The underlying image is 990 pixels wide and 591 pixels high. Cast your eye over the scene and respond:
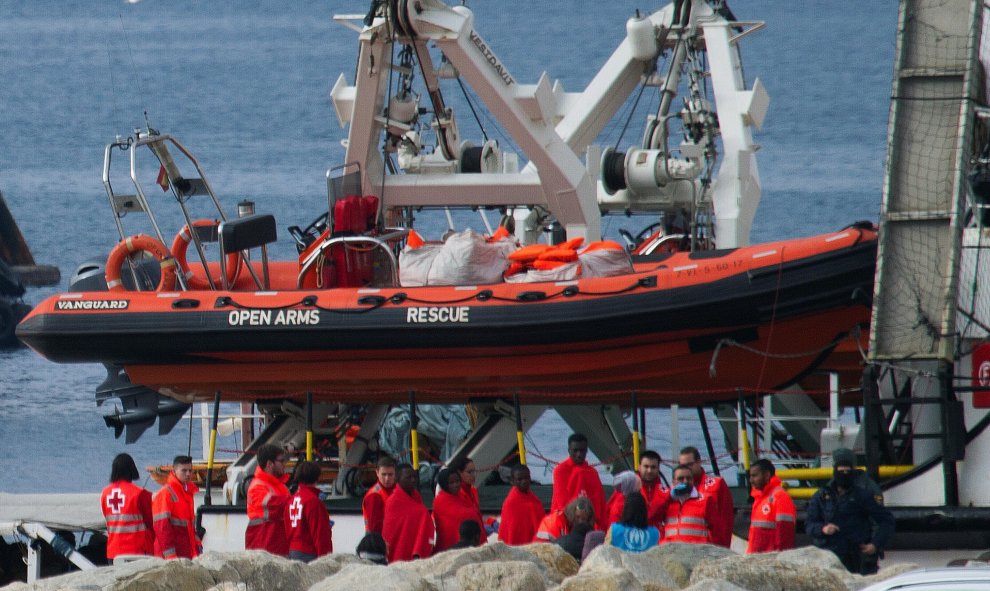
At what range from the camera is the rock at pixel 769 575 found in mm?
6219

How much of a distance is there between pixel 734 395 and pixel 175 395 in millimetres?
3312

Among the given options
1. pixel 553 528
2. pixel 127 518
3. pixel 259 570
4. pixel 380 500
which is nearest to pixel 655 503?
pixel 553 528

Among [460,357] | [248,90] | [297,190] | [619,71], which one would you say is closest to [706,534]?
[460,357]

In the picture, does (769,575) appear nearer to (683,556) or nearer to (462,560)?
(683,556)

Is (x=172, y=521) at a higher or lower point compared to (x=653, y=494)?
lower

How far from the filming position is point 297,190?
3688 centimetres

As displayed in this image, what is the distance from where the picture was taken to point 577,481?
8508 millimetres

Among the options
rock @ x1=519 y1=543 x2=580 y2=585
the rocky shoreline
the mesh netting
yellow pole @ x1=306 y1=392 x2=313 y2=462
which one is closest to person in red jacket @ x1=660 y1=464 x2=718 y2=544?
the rocky shoreline

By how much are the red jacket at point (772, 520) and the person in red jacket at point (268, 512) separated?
1.95 metres

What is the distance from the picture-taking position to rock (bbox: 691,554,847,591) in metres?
6.22

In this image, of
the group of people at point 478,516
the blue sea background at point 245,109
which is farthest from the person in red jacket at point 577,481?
the blue sea background at point 245,109

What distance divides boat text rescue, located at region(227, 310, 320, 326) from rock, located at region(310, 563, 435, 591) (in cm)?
418

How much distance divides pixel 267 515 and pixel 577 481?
143 cm

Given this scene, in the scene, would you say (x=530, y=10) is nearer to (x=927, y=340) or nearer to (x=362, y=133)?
(x=362, y=133)
